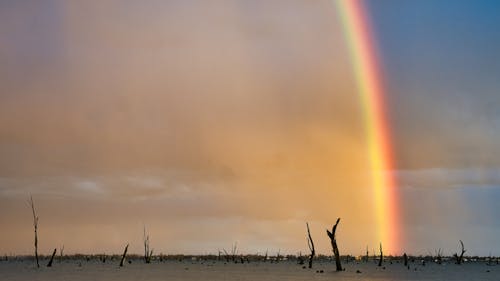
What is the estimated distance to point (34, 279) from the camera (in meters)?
58.4

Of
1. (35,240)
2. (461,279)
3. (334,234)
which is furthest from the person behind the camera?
(35,240)

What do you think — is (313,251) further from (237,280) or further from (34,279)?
(34,279)

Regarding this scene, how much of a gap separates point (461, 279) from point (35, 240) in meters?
59.1

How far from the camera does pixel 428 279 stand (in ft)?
217

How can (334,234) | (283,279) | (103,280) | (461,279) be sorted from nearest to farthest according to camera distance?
(103,280)
(283,279)
(461,279)
(334,234)

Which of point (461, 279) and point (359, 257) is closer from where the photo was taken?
point (461, 279)

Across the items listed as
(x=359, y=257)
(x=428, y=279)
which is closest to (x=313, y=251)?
(x=428, y=279)

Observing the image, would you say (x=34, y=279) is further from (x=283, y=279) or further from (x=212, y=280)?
(x=283, y=279)

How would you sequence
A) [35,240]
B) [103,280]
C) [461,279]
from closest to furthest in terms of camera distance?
[103,280] < [461,279] < [35,240]

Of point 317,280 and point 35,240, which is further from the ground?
point 35,240

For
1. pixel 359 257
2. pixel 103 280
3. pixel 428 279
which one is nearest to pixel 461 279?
pixel 428 279

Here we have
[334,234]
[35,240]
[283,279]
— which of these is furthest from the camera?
[35,240]

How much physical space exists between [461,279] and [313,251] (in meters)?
30.5

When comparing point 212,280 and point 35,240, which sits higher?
point 35,240
